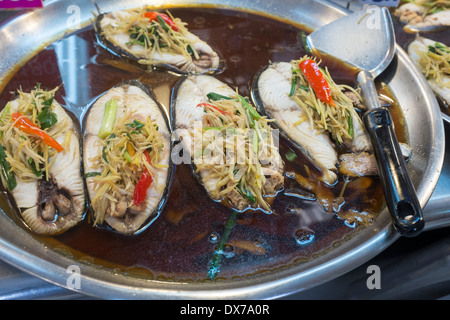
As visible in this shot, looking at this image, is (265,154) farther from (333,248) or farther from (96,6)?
(96,6)

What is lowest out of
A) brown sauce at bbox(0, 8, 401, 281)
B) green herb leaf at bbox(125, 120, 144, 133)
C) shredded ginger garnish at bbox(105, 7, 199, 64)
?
brown sauce at bbox(0, 8, 401, 281)

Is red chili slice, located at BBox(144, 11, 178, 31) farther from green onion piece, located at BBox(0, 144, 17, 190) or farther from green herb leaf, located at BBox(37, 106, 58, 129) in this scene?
green onion piece, located at BBox(0, 144, 17, 190)

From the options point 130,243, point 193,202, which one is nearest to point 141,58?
point 193,202

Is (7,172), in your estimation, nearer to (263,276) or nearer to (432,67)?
(263,276)

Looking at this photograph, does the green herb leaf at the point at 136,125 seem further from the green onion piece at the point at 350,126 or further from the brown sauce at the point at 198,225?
the green onion piece at the point at 350,126

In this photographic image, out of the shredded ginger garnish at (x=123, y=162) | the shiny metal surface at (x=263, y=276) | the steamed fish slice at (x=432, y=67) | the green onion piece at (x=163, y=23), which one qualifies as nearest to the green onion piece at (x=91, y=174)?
the shredded ginger garnish at (x=123, y=162)

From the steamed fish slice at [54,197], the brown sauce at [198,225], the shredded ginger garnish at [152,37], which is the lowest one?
the brown sauce at [198,225]
